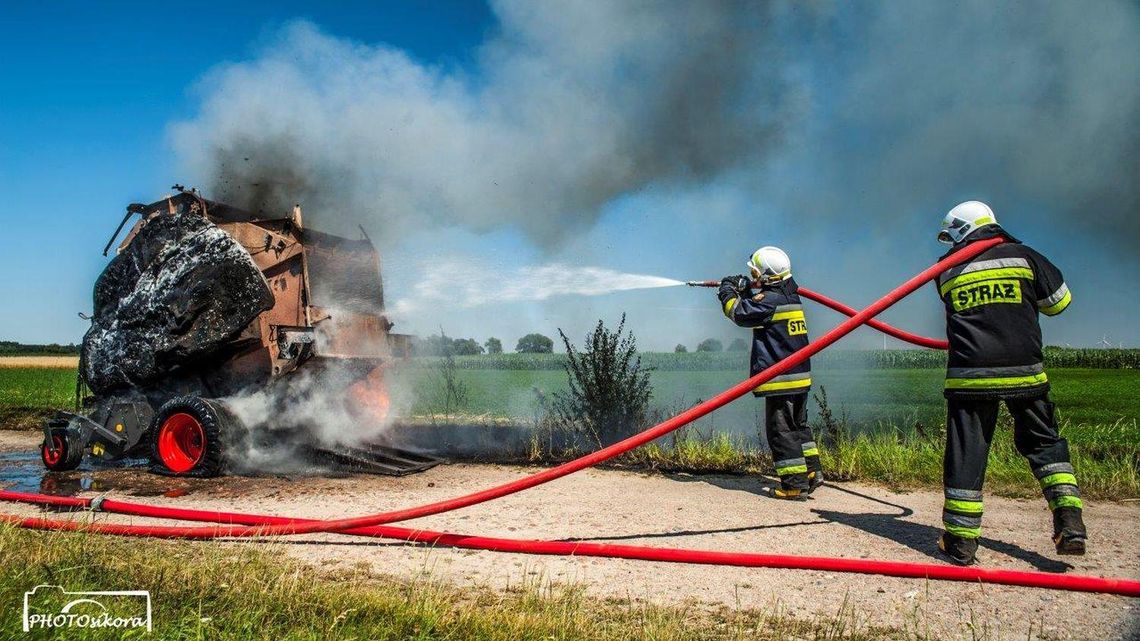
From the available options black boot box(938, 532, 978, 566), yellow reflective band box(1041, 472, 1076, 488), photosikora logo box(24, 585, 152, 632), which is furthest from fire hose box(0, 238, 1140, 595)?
photosikora logo box(24, 585, 152, 632)

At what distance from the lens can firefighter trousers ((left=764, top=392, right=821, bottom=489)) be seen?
213 inches

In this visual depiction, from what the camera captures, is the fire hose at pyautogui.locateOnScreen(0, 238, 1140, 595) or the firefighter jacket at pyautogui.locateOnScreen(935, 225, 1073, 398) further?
the firefighter jacket at pyautogui.locateOnScreen(935, 225, 1073, 398)

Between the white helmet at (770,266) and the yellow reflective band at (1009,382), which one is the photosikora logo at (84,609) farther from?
the white helmet at (770,266)

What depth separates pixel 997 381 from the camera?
3.71m

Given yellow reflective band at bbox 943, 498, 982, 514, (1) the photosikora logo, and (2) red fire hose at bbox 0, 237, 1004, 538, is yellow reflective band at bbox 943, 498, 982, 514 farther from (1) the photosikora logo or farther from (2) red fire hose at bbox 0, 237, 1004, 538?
(1) the photosikora logo

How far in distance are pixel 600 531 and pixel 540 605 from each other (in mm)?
1633

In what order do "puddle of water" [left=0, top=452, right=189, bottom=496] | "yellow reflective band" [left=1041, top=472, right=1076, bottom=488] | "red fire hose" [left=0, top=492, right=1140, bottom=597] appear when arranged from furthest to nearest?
1. "puddle of water" [left=0, top=452, right=189, bottom=496]
2. "yellow reflective band" [left=1041, top=472, right=1076, bottom=488]
3. "red fire hose" [left=0, top=492, right=1140, bottom=597]

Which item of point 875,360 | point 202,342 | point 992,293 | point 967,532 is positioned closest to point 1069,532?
point 967,532

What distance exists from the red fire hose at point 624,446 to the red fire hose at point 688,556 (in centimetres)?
11

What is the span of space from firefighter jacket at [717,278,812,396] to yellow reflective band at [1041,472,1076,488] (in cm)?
194

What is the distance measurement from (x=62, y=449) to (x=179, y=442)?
1.24 m

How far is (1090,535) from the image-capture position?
4.21 metres

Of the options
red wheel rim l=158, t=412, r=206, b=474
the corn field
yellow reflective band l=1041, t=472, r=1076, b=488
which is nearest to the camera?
yellow reflective band l=1041, t=472, r=1076, b=488

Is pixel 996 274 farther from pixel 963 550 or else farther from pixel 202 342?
pixel 202 342
